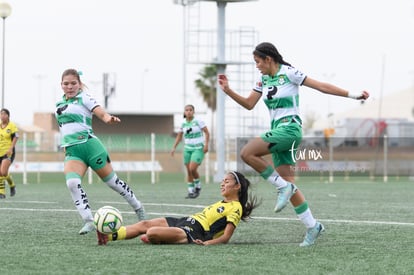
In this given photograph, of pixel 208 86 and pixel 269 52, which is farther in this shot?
pixel 208 86

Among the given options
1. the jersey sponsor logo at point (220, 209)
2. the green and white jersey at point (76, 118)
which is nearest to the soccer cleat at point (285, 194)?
the jersey sponsor logo at point (220, 209)

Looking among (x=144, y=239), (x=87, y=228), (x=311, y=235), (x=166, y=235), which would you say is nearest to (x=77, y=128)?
(x=87, y=228)

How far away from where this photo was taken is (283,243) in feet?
30.4

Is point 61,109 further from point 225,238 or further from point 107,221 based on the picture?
point 225,238

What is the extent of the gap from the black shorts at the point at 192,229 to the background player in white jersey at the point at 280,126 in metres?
0.86

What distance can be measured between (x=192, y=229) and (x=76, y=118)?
6.54ft

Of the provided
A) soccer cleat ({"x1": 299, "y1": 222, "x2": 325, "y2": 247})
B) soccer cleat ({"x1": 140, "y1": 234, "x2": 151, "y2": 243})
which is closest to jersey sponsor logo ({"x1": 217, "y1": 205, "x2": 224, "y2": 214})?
soccer cleat ({"x1": 140, "y1": 234, "x2": 151, "y2": 243})

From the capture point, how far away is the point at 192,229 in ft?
29.7

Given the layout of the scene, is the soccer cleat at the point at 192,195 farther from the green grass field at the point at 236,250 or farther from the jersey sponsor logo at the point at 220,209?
the jersey sponsor logo at the point at 220,209

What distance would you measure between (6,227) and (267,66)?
4141 millimetres

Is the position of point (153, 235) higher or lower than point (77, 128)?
lower

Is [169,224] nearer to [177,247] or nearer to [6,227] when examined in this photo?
[177,247]

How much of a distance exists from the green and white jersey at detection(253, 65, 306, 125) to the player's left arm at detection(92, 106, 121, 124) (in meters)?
1.70

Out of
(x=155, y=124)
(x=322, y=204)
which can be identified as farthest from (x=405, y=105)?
(x=322, y=204)
